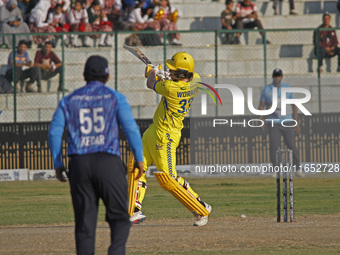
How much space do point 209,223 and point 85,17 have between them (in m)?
13.7

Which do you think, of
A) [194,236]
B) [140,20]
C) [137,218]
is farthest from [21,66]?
[194,236]

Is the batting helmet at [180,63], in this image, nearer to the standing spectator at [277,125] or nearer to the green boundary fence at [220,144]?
the standing spectator at [277,125]

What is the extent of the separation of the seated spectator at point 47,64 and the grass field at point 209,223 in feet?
12.1

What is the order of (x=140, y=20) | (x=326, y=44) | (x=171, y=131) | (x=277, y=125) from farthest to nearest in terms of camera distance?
(x=140, y=20), (x=326, y=44), (x=277, y=125), (x=171, y=131)

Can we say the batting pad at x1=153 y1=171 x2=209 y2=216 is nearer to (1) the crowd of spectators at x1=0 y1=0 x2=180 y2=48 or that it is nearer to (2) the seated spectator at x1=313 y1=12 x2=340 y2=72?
(1) the crowd of spectators at x1=0 y1=0 x2=180 y2=48

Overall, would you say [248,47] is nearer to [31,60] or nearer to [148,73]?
[31,60]

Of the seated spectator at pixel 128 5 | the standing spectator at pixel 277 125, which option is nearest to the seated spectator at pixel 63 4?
the seated spectator at pixel 128 5

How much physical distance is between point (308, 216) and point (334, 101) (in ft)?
32.9

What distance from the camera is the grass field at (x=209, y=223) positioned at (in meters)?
9.60

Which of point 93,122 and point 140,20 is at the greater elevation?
point 140,20

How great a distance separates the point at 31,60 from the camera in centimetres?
2180

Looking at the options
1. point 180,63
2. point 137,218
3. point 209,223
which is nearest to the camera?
point 180,63

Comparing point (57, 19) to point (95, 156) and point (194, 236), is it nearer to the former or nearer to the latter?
point (194, 236)

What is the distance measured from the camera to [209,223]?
39.3 ft
